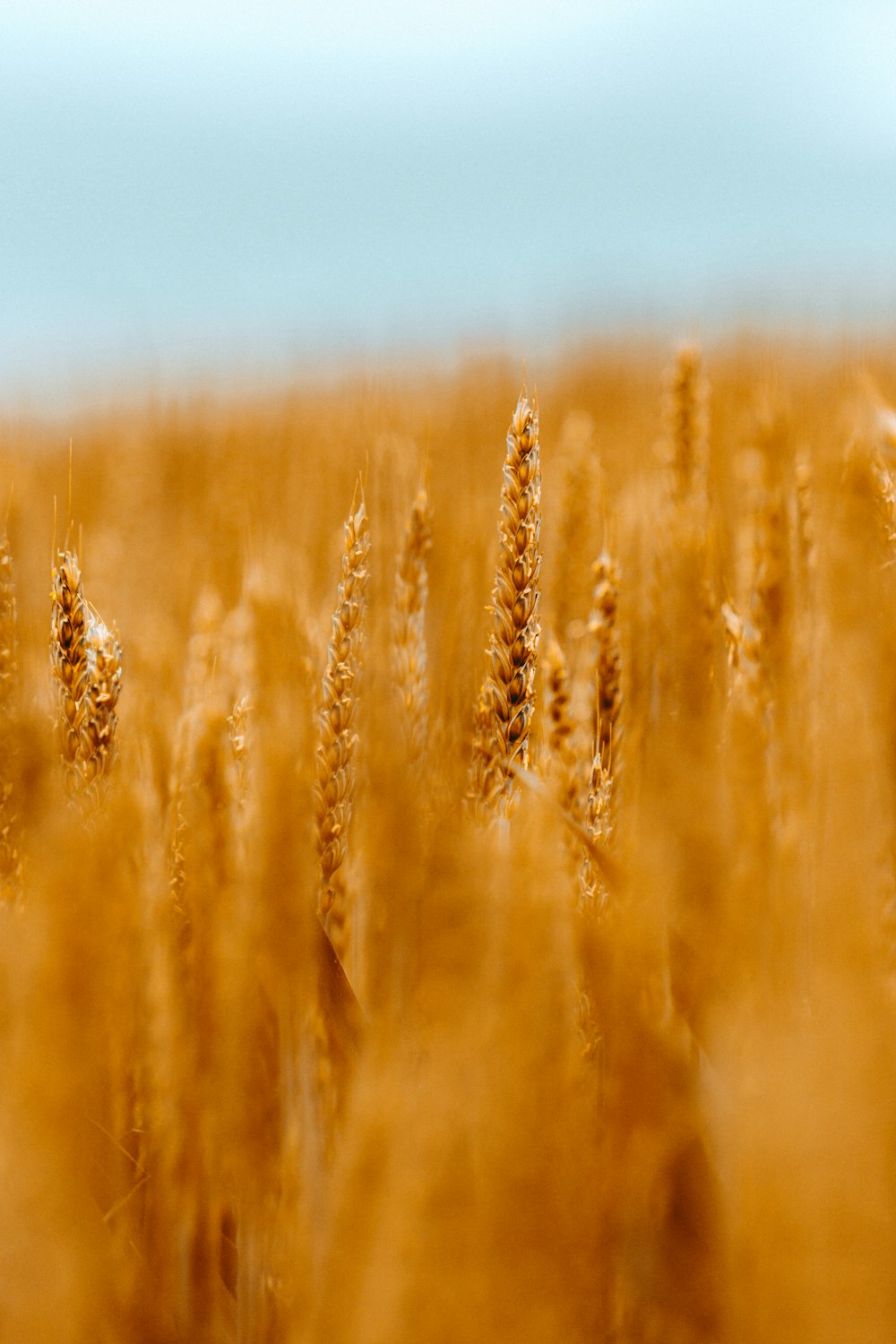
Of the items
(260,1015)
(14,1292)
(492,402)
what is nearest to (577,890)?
(260,1015)

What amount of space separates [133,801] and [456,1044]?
27 cm

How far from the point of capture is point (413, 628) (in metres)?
0.87

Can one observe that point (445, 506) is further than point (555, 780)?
Yes

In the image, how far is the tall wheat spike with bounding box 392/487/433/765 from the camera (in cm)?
82

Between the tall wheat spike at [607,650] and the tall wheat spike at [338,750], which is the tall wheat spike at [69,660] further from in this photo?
the tall wheat spike at [607,650]

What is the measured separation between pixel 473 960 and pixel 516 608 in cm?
24

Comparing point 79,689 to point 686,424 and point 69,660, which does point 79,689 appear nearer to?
point 69,660

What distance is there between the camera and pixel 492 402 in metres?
3.51

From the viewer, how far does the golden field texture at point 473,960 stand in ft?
1.01

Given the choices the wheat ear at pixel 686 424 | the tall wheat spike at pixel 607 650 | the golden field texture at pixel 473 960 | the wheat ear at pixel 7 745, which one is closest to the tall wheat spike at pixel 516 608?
the golden field texture at pixel 473 960

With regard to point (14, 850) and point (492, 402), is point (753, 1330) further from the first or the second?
point (492, 402)

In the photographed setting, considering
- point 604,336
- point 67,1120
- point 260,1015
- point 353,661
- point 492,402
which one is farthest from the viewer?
point 604,336

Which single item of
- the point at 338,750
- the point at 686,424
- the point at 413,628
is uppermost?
the point at 686,424

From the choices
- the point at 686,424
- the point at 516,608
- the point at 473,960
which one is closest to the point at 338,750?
the point at 516,608
